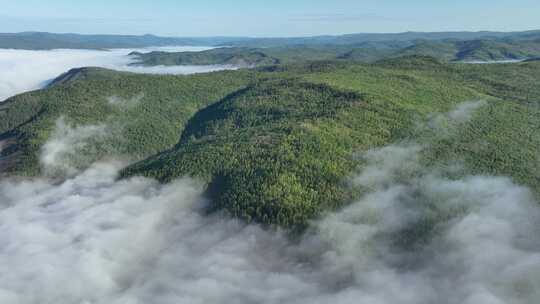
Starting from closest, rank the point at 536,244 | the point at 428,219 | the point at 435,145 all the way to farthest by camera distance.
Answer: the point at 536,244 → the point at 428,219 → the point at 435,145

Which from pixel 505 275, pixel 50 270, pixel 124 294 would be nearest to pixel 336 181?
pixel 505 275

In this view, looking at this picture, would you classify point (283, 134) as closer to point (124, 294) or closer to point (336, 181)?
point (336, 181)

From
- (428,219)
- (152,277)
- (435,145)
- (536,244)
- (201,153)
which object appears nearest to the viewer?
(152,277)

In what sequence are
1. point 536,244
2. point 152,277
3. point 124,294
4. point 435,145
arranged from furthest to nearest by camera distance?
point 435,145
point 536,244
point 152,277
point 124,294

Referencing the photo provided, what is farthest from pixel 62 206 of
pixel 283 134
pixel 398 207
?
pixel 398 207

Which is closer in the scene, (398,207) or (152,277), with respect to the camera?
(152,277)

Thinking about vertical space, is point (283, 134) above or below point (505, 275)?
above

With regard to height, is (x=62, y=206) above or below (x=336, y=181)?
below

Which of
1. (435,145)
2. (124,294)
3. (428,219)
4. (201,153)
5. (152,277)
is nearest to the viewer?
(124,294)

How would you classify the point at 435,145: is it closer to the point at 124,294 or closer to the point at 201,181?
the point at 201,181

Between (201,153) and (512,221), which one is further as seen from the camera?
(201,153)
